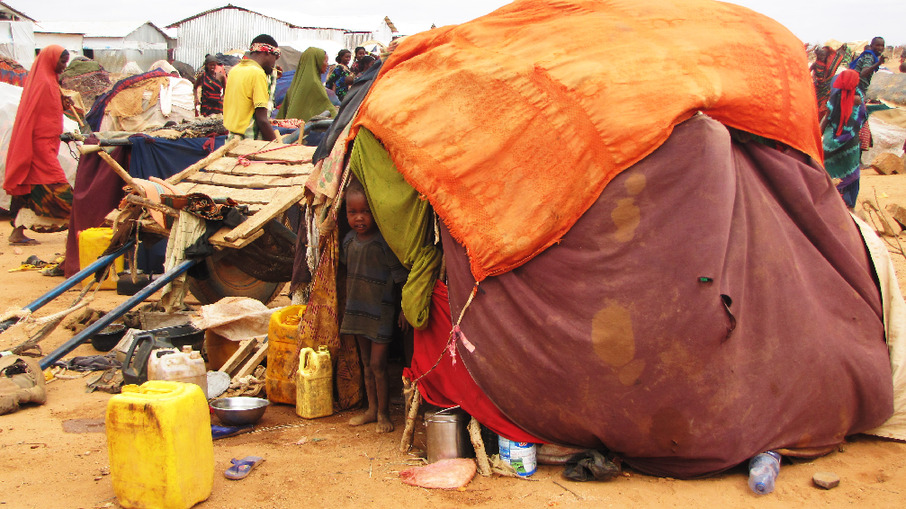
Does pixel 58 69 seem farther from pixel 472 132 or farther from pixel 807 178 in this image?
pixel 807 178

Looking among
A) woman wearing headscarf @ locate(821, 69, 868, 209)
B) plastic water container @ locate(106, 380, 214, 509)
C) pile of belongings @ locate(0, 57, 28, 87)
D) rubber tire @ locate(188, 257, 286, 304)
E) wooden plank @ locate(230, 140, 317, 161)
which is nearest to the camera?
plastic water container @ locate(106, 380, 214, 509)

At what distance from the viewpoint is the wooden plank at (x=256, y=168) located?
6.86 metres

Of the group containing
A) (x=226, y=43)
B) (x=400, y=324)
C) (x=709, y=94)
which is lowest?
(x=400, y=324)

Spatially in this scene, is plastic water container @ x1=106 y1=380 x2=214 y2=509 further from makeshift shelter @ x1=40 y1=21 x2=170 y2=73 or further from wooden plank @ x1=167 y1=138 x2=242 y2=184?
makeshift shelter @ x1=40 y1=21 x2=170 y2=73

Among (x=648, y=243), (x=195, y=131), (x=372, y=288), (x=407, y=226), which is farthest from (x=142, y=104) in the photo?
(x=648, y=243)

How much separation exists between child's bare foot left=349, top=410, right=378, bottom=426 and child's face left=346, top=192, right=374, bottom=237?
1097mm

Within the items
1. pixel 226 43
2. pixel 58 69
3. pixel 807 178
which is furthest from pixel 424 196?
pixel 226 43

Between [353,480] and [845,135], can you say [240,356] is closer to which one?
[353,480]

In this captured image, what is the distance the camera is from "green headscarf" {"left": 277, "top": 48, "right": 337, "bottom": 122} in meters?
10.3

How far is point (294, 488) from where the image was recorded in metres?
3.57

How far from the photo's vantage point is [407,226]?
4.17 meters

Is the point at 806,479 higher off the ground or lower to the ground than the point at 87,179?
lower

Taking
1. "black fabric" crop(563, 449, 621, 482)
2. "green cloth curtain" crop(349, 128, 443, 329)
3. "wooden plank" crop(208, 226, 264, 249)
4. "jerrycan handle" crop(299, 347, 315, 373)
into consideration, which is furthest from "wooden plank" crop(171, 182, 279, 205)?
"black fabric" crop(563, 449, 621, 482)

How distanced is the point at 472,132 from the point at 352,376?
5.86 feet
